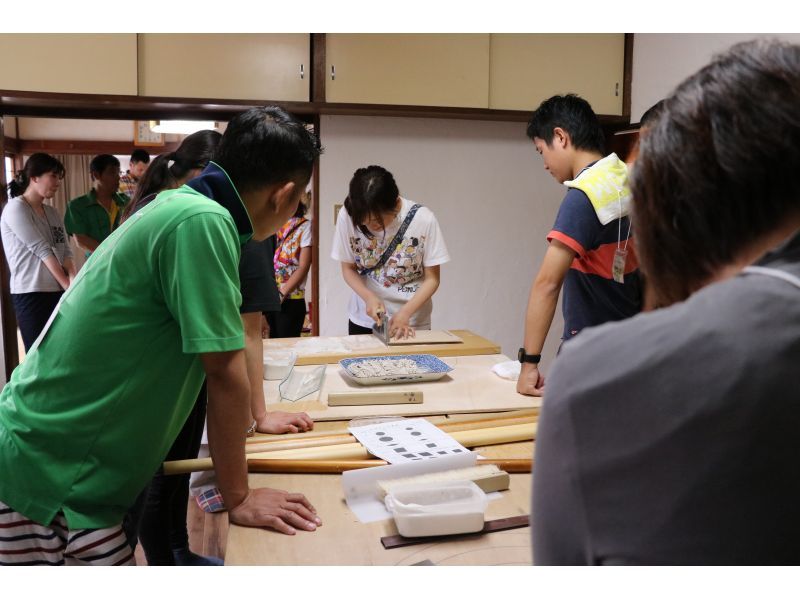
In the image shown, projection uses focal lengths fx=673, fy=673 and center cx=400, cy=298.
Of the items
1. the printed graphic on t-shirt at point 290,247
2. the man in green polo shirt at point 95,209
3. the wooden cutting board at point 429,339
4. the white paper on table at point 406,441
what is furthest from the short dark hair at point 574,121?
the man in green polo shirt at point 95,209

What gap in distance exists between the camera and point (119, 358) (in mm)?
1105

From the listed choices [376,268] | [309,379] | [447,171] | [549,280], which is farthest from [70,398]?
[447,171]

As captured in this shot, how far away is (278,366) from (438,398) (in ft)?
1.84

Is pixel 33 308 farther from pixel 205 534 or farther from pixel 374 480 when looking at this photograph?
pixel 374 480

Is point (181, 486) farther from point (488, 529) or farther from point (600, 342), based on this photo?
point (600, 342)

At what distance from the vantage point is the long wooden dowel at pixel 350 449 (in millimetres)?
1355

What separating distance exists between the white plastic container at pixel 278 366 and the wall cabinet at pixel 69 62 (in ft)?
6.46

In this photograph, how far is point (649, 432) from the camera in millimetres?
497

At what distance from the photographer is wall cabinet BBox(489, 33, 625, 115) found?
383 centimetres

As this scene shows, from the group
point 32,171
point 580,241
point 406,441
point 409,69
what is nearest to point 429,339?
point 580,241
